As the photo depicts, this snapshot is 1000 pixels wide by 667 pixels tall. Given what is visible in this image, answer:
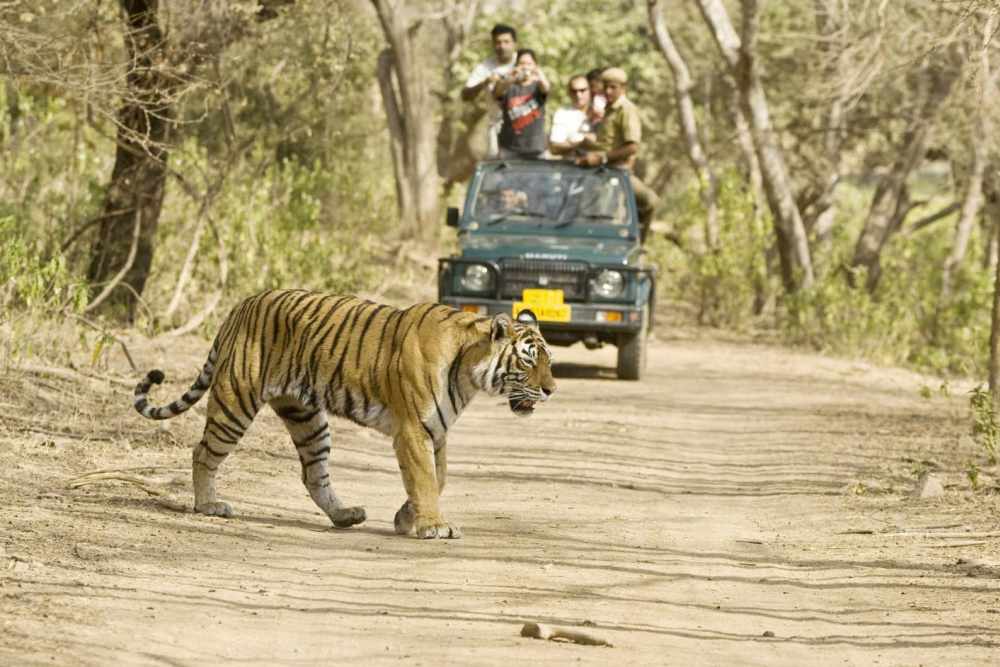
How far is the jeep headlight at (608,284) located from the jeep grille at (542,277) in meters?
0.09

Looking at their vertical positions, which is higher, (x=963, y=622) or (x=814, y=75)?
(x=814, y=75)

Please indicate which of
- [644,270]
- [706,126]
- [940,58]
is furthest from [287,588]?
[706,126]

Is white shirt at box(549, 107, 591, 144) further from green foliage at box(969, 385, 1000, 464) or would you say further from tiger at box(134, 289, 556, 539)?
tiger at box(134, 289, 556, 539)

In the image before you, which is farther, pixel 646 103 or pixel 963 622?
pixel 646 103

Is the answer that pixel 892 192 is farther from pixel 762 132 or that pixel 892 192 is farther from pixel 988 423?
pixel 988 423

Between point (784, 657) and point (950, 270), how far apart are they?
19975 mm

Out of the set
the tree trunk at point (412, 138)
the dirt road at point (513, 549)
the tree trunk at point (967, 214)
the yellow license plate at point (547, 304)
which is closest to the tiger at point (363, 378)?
the dirt road at point (513, 549)

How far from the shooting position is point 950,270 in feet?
82.6

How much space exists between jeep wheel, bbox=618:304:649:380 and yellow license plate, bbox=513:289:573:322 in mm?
712

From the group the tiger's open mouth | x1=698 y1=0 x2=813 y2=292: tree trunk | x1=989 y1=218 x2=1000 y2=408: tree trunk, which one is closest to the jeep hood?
x1=989 y1=218 x2=1000 y2=408: tree trunk

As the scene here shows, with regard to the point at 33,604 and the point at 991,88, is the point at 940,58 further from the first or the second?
the point at 33,604

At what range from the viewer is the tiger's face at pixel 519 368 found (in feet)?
26.4

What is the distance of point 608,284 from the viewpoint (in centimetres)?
1564

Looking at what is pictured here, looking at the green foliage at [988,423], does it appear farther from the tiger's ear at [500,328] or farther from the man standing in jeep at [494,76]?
the man standing in jeep at [494,76]
